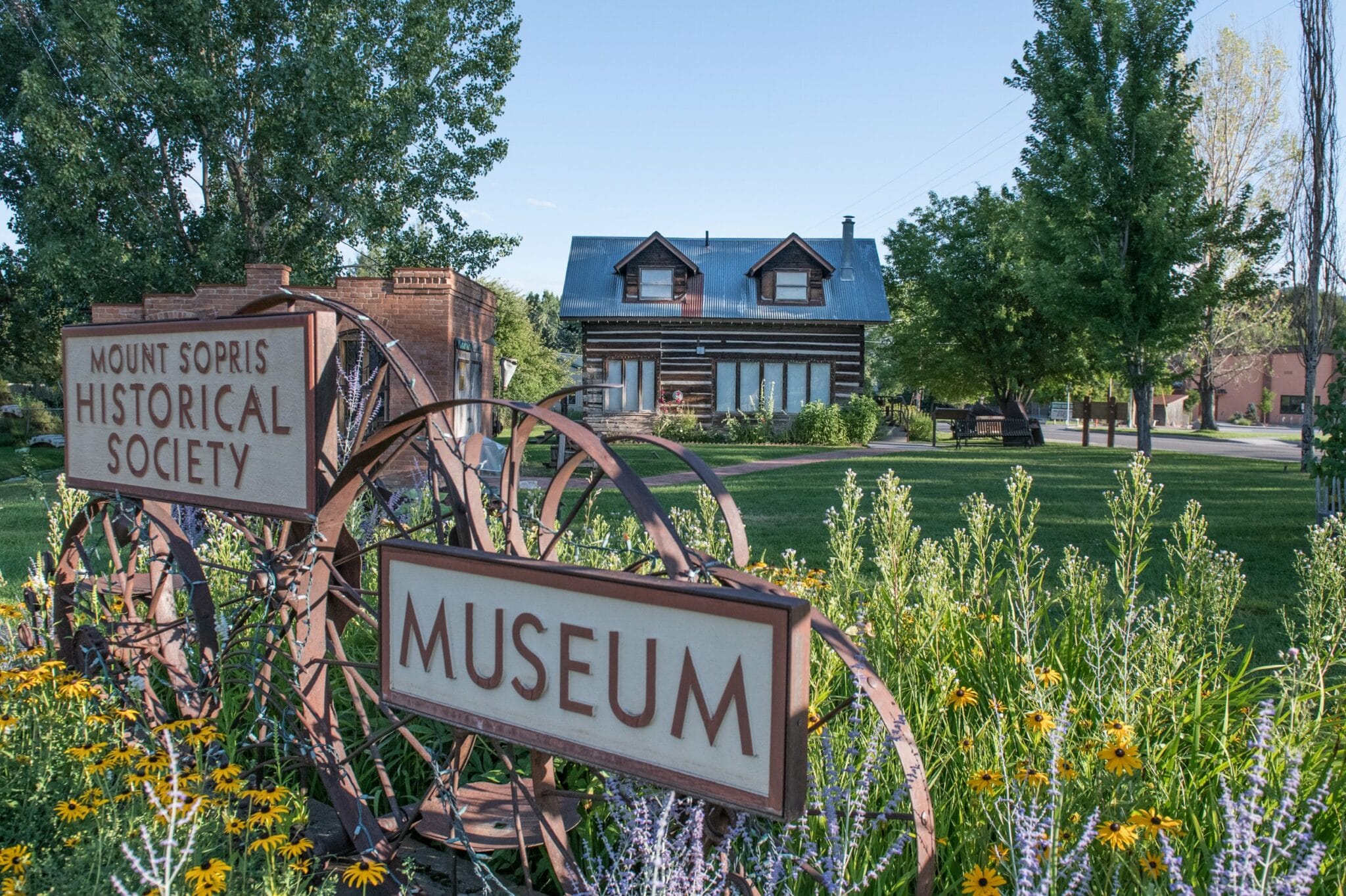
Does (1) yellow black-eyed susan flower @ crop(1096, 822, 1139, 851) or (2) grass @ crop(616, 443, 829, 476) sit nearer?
(1) yellow black-eyed susan flower @ crop(1096, 822, 1139, 851)

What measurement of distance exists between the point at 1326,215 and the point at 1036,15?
608 centimetres

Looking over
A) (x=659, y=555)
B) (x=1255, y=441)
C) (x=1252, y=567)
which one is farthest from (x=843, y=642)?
(x=1255, y=441)

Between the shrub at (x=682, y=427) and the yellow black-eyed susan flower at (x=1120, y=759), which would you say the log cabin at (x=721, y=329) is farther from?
the yellow black-eyed susan flower at (x=1120, y=759)

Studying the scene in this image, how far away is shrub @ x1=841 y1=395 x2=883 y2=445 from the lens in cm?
2452

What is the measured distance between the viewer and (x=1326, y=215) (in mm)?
15414

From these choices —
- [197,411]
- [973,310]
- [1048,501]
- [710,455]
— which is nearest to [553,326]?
[973,310]

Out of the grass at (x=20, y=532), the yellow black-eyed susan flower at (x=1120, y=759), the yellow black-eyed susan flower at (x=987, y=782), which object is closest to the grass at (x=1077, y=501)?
the yellow black-eyed susan flower at (x=987, y=782)

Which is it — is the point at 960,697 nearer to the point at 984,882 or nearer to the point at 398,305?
the point at 984,882

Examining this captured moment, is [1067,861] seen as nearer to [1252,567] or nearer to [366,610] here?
[366,610]

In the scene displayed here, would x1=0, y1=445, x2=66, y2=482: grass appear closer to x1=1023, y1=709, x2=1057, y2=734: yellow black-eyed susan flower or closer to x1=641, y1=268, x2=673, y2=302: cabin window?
x1=641, y1=268, x2=673, y2=302: cabin window

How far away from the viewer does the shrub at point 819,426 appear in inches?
947

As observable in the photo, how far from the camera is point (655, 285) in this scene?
26.5 meters

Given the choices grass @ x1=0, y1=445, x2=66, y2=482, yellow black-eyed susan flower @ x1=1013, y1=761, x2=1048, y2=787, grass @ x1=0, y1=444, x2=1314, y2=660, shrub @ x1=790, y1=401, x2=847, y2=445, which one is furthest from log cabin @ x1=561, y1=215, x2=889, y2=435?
yellow black-eyed susan flower @ x1=1013, y1=761, x2=1048, y2=787

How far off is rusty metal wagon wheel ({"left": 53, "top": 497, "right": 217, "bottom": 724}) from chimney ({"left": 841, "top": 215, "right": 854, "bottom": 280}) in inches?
971
